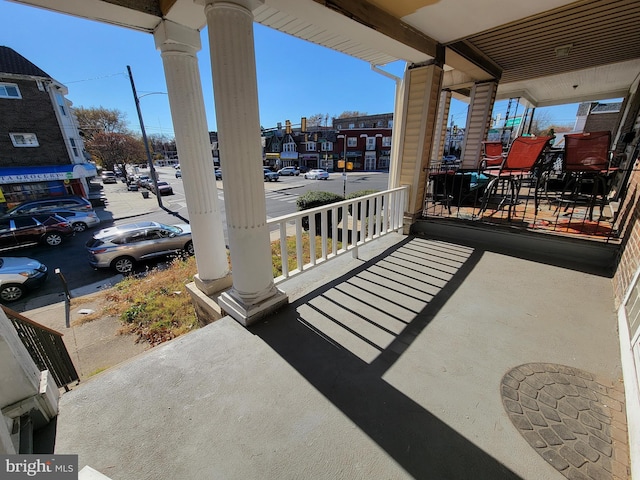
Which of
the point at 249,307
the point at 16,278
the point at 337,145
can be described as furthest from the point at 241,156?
the point at 337,145

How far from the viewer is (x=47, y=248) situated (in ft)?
30.5

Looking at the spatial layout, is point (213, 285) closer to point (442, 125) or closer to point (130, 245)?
point (130, 245)

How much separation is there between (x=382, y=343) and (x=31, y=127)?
2115 cm

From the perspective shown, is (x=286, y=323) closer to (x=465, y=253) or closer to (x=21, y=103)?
(x=465, y=253)

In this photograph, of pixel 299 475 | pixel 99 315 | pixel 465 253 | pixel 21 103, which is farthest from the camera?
pixel 21 103

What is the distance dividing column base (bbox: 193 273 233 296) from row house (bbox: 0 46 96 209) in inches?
717

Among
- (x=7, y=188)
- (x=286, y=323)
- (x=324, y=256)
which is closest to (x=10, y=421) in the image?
(x=286, y=323)

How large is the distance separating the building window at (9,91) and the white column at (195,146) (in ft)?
61.8

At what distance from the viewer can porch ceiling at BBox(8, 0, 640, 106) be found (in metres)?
2.19

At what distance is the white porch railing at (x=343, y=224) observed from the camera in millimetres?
2595

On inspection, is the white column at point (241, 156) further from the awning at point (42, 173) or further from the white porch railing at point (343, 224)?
the awning at point (42, 173)

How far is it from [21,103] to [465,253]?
21557mm

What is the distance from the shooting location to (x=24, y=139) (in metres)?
13.8

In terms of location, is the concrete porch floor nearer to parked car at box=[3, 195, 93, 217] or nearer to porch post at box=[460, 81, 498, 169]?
porch post at box=[460, 81, 498, 169]
